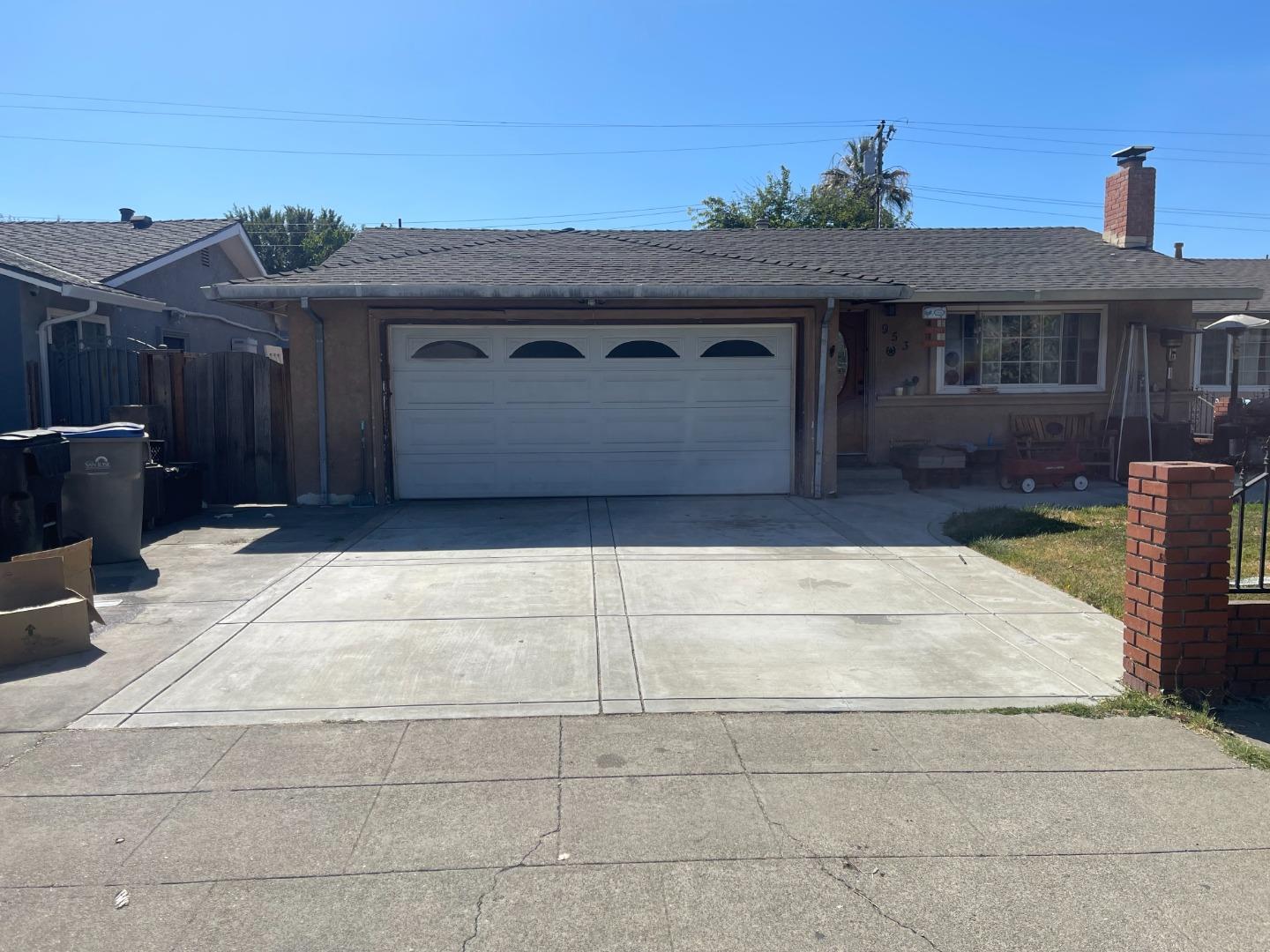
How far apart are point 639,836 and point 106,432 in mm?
7503

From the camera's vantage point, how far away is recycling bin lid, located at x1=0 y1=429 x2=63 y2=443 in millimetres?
8148

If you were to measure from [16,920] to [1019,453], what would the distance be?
13.3 metres

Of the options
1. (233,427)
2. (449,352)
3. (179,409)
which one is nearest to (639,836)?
(449,352)

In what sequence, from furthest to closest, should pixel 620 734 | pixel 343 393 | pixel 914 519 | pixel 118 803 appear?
pixel 343 393
pixel 914 519
pixel 620 734
pixel 118 803

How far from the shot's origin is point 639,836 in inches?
154

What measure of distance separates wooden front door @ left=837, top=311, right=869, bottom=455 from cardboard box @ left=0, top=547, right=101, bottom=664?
11004 mm

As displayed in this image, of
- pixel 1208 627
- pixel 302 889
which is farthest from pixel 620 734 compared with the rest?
pixel 1208 627

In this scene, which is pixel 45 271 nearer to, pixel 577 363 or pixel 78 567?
pixel 577 363

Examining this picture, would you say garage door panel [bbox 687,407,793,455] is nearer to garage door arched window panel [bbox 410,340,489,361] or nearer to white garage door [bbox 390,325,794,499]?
white garage door [bbox 390,325,794,499]

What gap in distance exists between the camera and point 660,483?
13.0 meters

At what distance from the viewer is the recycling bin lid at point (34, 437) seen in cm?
Answer: 815

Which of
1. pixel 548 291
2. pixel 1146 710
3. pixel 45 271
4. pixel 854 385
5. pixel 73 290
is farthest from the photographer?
pixel 854 385

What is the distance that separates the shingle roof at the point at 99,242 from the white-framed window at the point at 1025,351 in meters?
12.3

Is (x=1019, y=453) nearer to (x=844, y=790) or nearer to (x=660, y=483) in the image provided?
(x=660, y=483)
